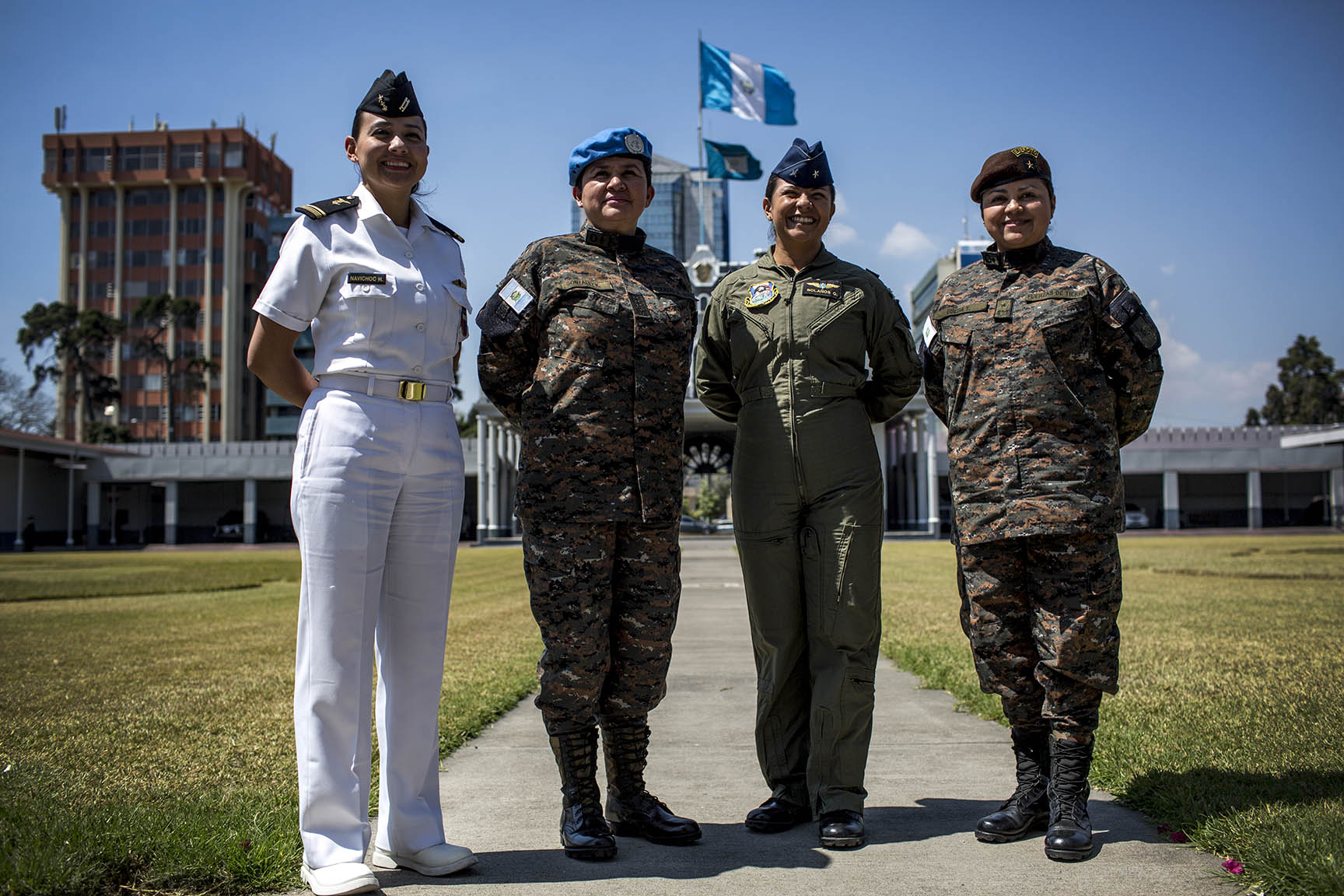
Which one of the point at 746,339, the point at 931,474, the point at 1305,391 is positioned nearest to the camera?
the point at 746,339

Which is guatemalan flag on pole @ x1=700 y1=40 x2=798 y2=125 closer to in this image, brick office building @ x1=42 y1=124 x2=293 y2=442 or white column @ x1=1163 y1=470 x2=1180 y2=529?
white column @ x1=1163 y1=470 x2=1180 y2=529

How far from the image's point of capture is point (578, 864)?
3.27m

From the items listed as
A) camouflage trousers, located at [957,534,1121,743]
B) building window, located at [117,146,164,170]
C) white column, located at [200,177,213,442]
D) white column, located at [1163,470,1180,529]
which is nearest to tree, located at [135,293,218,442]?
white column, located at [200,177,213,442]

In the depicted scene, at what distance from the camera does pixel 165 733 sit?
529cm

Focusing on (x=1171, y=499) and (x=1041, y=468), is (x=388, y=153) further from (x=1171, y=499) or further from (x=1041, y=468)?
(x=1171, y=499)

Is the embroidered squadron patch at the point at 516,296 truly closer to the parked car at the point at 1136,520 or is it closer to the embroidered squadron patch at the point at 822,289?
the embroidered squadron patch at the point at 822,289

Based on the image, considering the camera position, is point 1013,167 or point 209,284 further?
point 209,284

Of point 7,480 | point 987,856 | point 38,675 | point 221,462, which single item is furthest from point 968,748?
point 221,462

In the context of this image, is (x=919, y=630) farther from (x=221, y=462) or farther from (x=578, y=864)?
(x=221, y=462)

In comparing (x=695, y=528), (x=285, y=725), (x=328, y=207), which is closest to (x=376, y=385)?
(x=328, y=207)

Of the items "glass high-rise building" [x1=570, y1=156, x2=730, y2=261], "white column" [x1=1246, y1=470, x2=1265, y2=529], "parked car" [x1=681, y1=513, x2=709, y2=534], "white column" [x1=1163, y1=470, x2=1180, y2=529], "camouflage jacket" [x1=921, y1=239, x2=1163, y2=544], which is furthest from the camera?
"glass high-rise building" [x1=570, y1=156, x2=730, y2=261]

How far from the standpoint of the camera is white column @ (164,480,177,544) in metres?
58.7

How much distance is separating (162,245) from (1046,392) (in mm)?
97416

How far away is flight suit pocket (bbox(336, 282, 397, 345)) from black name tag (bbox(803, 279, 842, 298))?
1633mm
